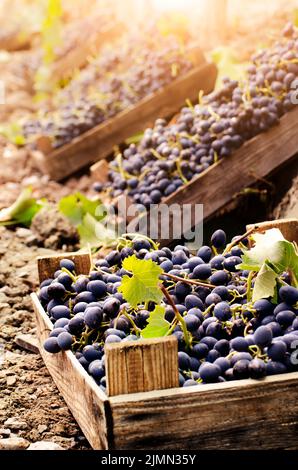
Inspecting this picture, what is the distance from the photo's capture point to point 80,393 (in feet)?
6.22

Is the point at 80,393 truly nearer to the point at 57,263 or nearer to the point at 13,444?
the point at 13,444

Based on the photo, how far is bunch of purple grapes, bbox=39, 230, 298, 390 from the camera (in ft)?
5.71

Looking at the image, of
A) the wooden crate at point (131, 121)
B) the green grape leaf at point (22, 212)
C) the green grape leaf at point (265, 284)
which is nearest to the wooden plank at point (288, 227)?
the green grape leaf at point (265, 284)

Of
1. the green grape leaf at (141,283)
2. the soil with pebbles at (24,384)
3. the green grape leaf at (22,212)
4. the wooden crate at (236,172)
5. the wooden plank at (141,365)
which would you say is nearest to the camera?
the wooden plank at (141,365)

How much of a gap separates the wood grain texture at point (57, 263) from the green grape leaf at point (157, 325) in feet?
1.90

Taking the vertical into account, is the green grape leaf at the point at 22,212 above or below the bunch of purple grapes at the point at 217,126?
below

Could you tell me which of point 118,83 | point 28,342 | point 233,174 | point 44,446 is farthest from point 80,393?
point 118,83

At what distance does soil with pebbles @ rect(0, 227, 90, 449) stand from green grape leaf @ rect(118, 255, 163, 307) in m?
0.43

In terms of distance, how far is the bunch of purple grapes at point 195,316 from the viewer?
1741mm

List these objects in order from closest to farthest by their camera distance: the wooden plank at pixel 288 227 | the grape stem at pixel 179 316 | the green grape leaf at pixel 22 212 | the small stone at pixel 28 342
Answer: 1. the grape stem at pixel 179 316
2. the wooden plank at pixel 288 227
3. the small stone at pixel 28 342
4. the green grape leaf at pixel 22 212

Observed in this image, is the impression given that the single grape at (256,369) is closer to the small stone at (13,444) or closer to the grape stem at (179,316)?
the grape stem at (179,316)

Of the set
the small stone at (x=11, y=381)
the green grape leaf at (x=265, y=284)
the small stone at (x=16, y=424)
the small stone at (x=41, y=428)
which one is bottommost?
the small stone at (x=41, y=428)

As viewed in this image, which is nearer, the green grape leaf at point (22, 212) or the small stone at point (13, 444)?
the small stone at point (13, 444)

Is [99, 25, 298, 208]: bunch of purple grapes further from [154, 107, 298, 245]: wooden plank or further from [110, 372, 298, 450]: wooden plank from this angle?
[110, 372, 298, 450]: wooden plank
